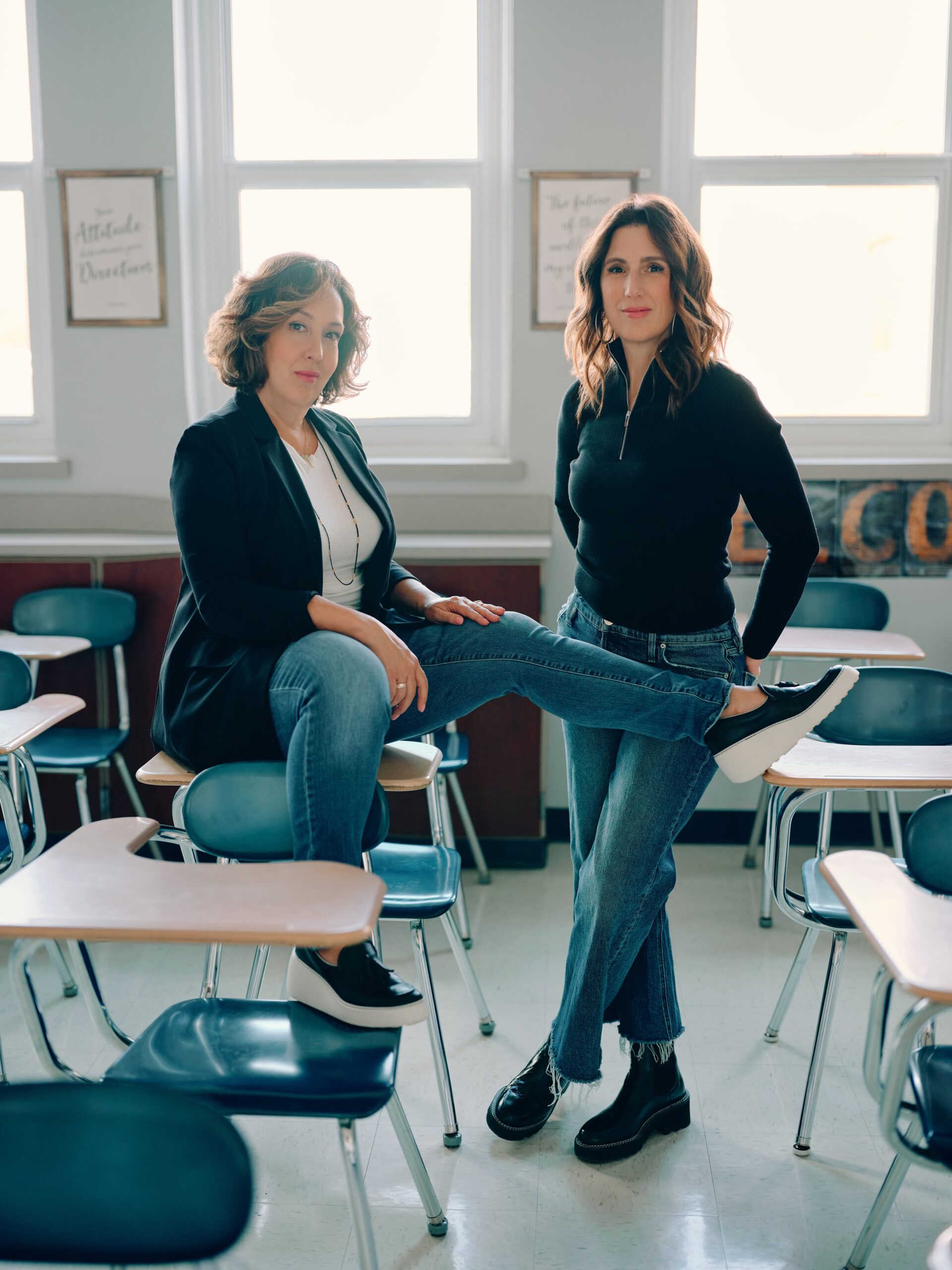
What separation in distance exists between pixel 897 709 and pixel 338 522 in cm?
124

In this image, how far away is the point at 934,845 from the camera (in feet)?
5.03

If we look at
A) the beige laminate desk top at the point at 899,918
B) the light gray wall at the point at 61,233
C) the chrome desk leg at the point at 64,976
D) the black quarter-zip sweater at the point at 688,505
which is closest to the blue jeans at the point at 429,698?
the black quarter-zip sweater at the point at 688,505

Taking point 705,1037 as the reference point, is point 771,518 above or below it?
above

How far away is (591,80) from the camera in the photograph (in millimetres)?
3178

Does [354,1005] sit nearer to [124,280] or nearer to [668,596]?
[668,596]

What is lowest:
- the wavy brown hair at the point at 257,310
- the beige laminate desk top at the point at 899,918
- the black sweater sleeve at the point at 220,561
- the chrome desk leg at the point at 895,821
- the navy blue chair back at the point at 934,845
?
the chrome desk leg at the point at 895,821

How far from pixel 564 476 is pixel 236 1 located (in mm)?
2474

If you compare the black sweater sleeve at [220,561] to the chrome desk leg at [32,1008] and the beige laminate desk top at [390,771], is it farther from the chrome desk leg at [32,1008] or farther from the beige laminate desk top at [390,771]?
the chrome desk leg at [32,1008]

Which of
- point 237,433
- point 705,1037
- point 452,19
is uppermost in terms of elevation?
point 452,19

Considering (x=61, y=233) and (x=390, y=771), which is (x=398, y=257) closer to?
(x=61, y=233)

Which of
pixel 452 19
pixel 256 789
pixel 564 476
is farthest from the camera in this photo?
pixel 452 19

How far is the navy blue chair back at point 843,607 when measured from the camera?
323cm

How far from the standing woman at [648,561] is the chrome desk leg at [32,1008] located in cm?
85

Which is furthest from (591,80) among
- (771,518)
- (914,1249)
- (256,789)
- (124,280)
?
(914,1249)
